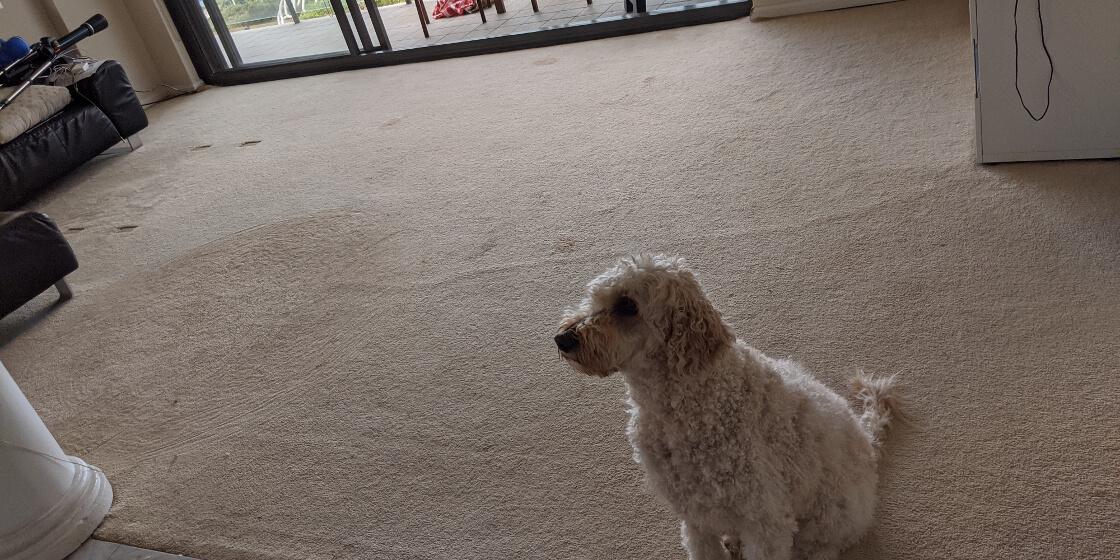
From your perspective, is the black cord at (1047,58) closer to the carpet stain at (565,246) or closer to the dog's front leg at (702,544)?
the carpet stain at (565,246)

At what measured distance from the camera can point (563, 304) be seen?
2252 mm

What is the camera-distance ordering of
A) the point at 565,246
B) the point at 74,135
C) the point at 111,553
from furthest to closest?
1. the point at 74,135
2. the point at 565,246
3. the point at 111,553

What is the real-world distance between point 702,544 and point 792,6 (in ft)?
11.3

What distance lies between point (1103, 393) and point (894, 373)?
1.29 feet

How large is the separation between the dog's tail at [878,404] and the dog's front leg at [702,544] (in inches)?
16.6

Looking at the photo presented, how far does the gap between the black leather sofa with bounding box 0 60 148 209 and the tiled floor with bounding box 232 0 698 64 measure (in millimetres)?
1231

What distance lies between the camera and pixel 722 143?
2.97m

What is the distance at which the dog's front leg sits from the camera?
1311mm

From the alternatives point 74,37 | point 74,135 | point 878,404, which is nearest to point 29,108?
point 74,135

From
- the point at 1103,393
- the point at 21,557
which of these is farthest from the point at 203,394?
the point at 1103,393

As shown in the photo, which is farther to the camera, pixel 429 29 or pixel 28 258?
pixel 429 29

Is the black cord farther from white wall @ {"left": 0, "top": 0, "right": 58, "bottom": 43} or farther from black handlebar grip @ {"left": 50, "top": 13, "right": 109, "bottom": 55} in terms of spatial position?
white wall @ {"left": 0, "top": 0, "right": 58, "bottom": 43}

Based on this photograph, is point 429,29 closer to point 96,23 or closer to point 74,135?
point 96,23

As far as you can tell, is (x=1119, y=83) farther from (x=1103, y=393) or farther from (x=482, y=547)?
(x=482, y=547)
